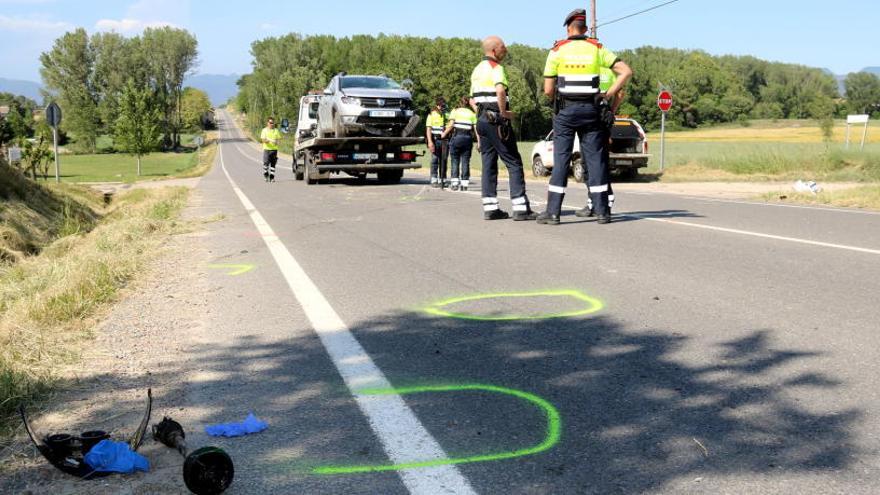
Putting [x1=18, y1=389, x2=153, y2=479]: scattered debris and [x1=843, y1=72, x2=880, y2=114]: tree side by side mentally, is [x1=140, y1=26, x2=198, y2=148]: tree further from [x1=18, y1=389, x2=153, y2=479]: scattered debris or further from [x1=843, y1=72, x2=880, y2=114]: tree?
[x1=18, y1=389, x2=153, y2=479]: scattered debris

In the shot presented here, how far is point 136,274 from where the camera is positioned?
6.84 meters

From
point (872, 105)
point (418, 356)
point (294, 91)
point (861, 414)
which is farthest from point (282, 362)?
point (872, 105)

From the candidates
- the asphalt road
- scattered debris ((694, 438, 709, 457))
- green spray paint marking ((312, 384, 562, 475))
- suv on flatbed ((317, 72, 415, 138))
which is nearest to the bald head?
the asphalt road

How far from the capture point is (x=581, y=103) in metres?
9.15

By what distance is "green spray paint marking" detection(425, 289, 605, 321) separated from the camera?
15.8ft

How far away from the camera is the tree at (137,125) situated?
5800 centimetres

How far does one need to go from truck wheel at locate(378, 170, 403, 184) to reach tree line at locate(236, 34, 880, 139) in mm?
70309

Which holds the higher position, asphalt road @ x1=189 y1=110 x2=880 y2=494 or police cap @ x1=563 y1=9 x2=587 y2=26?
police cap @ x1=563 y1=9 x2=587 y2=26

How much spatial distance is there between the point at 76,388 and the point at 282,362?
37.0 inches

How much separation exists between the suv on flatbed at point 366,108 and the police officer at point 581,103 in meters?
10.4

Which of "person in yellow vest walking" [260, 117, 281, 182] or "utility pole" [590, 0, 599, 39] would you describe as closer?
"person in yellow vest walking" [260, 117, 281, 182]

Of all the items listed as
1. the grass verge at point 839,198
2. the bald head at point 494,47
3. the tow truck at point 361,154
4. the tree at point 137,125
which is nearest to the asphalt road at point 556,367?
the bald head at point 494,47

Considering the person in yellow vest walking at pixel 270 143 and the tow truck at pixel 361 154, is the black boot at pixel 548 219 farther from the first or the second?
the person in yellow vest walking at pixel 270 143

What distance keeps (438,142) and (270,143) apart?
710 cm
